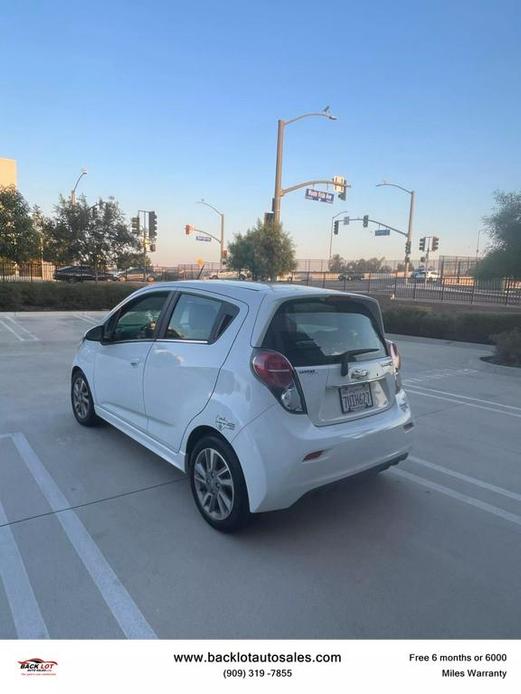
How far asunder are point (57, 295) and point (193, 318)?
1829 cm

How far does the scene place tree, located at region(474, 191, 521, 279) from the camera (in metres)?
12.9

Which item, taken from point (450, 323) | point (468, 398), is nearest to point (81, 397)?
point (468, 398)

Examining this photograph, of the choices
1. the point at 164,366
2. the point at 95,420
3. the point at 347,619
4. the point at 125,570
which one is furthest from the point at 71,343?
the point at 347,619

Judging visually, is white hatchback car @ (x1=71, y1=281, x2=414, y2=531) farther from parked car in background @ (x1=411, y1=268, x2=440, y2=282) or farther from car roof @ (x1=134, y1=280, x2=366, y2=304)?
parked car in background @ (x1=411, y1=268, x2=440, y2=282)

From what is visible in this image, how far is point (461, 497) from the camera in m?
3.84

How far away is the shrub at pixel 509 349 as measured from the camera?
1009cm

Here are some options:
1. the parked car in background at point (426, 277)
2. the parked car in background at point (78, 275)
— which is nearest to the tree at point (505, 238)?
the parked car in background at point (426, 277)

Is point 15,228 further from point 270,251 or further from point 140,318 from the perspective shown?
point 140,318

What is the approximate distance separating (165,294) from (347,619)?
9.18ft

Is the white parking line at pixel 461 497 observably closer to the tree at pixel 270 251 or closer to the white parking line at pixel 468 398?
the white parking line at pixel 468 398

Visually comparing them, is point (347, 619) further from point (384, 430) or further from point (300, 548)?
point (384, 430)

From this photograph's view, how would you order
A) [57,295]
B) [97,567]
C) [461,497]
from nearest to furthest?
[97,567] < [461,497] < [57,295]

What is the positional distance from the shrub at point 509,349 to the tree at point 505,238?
3.60 m
